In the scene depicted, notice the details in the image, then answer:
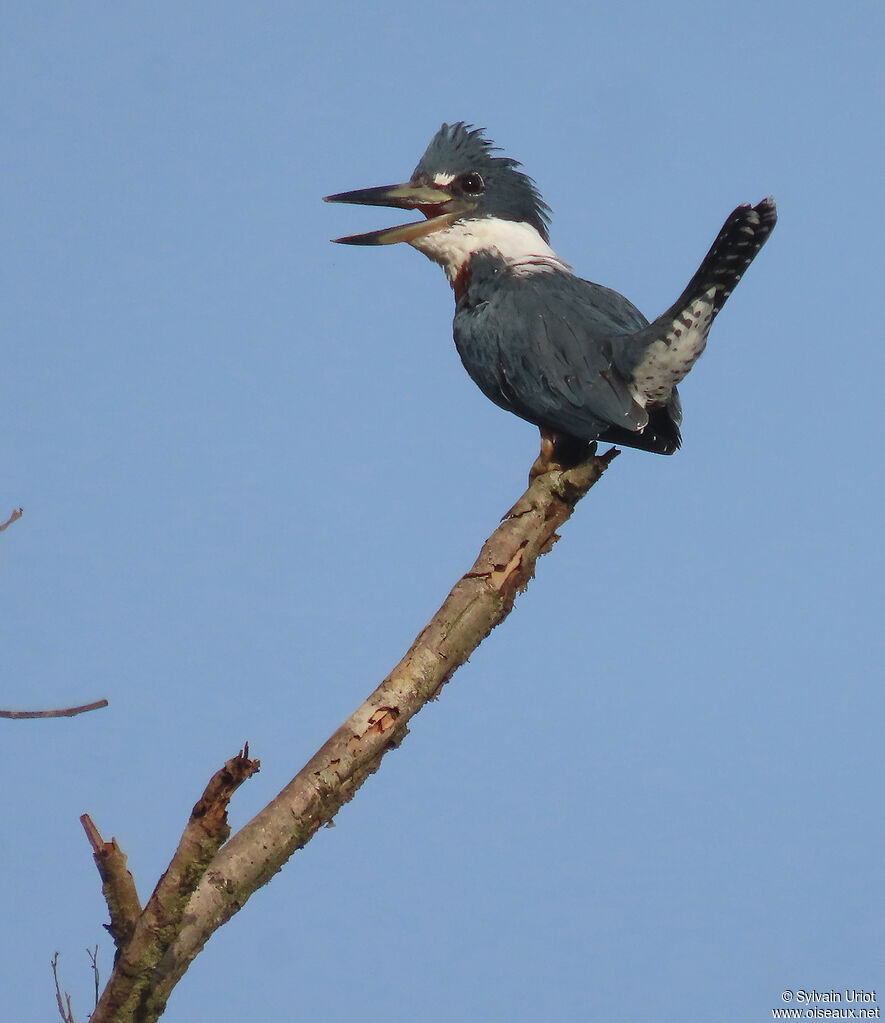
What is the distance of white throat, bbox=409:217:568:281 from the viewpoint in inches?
177

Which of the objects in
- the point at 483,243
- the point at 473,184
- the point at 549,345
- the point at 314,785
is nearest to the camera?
the point at 314,785

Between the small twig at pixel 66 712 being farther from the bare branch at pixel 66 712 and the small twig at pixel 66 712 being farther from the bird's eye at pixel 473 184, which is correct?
the bird's eye at pixel 473 184

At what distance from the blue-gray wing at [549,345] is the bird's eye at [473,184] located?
32cm

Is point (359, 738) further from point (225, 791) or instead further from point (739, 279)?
point (739, 279)

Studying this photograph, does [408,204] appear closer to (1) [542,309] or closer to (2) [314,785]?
(1) [542,309]

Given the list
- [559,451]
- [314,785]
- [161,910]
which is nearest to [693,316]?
[559,451]

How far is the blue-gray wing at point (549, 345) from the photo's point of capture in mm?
3869

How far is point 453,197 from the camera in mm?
4590

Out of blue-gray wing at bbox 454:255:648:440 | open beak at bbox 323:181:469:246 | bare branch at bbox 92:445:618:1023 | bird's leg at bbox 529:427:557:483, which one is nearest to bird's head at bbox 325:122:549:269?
open beak at bbox 323:181:469:246

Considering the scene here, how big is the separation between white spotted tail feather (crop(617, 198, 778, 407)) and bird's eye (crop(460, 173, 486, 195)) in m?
1.11

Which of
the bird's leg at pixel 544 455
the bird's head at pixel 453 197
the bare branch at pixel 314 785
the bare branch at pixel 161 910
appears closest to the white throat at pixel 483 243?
the bird's head at pixel 453 197

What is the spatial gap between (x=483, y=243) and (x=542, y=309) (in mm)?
545

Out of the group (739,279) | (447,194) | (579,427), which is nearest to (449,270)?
(447,194)

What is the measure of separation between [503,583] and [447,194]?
6.18 feet
